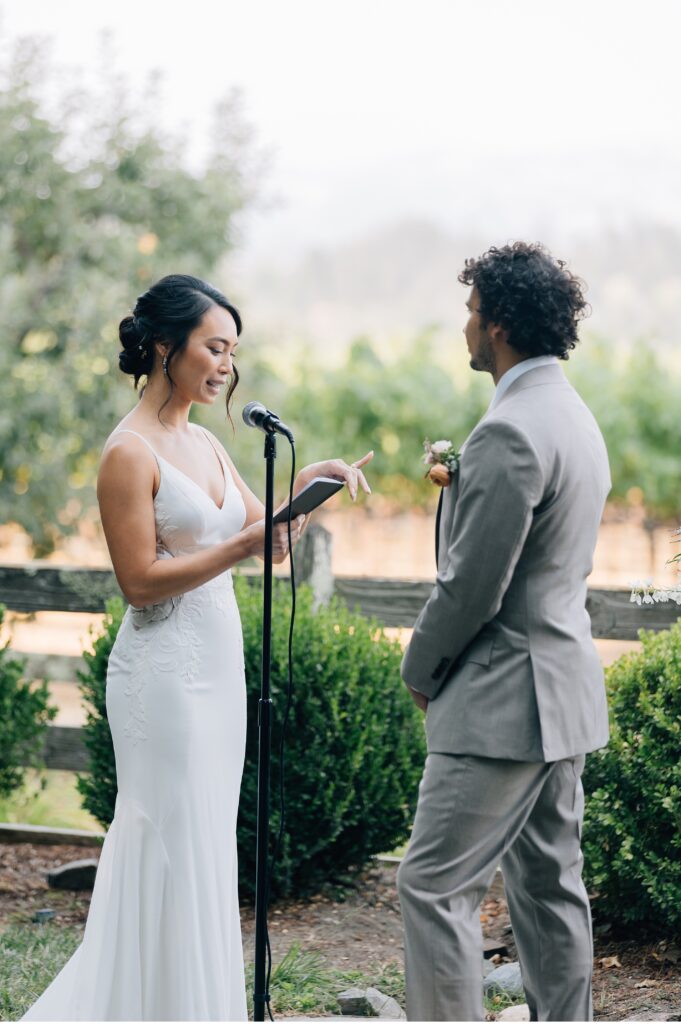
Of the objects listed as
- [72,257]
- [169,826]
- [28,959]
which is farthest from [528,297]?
[72,257]

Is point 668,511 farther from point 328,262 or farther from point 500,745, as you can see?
point 328,262

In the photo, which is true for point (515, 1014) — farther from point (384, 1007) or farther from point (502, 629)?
point (502, 629)

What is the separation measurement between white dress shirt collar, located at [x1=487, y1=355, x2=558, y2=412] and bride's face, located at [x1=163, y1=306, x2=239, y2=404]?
2.73ft

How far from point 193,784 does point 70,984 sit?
2.33ft

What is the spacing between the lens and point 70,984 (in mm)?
3367

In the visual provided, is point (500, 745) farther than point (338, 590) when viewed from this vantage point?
No

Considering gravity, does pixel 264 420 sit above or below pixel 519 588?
above

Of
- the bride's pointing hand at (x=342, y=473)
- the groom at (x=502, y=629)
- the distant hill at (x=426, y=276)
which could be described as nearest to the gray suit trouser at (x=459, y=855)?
the groom at (x=502, y=629)

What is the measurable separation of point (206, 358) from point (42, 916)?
2.75 metres

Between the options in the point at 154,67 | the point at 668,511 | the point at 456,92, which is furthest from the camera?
the point at 456,92

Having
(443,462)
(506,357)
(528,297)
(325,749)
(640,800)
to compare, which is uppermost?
(528,297)

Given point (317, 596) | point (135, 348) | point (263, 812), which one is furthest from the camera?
point (317, 596)

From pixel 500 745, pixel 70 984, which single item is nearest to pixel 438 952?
pixel 500 745

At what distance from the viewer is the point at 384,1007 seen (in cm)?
388
